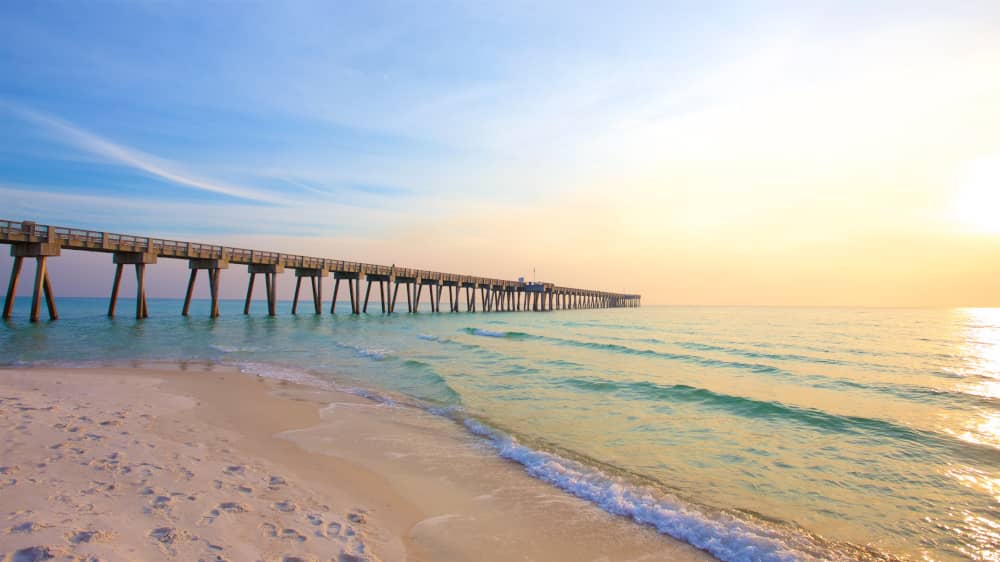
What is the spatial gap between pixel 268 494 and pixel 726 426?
27.2 ft

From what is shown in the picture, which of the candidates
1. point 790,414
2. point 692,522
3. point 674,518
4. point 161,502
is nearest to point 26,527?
point 161,502

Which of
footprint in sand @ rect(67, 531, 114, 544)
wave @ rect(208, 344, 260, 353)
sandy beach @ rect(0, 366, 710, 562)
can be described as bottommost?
wave @ rect(208, 344, 260, 353)

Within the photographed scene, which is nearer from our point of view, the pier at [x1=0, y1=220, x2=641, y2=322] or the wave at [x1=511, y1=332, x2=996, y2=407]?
the wave at [x1=511, y1=332, x2=996, y2=407]

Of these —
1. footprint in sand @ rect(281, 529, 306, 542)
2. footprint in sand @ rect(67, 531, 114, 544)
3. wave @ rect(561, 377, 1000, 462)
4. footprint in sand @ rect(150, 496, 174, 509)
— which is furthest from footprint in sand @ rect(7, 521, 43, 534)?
wave @ rect(561, 377, 1000, 462)

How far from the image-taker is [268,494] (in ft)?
16.0

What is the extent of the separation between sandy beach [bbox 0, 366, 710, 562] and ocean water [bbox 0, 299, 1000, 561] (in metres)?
0.88

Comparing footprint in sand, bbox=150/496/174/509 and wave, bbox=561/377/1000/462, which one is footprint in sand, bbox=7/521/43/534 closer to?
footprint in sand, bbox=150/496/174/509

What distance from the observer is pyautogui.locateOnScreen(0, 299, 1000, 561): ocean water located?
5121 mm

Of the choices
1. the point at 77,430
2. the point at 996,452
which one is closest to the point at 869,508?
the point at 996,452

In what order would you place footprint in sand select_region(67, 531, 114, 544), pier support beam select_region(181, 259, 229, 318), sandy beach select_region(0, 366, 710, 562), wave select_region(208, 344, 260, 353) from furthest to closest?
1. pier support beam select_region(181, 259, 229, 318)
2. wave select_region(208, 344, 260, 353)
3. sandy beach select_region(0, 366, 710, 562)
4. footprint in sand select_region(67, 531, 114, 544)

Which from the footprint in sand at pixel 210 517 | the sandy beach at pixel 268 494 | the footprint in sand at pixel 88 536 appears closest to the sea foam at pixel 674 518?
the sandy beach at pixel 268 494

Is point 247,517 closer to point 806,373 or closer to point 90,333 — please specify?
point 806,373

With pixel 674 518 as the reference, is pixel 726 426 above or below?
below

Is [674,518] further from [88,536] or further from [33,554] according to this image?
[33,554]
